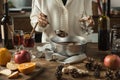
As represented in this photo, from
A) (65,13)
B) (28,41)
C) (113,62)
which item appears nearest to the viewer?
(113,62)

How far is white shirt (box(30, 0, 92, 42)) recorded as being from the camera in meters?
2.49

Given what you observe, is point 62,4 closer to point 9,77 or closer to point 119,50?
point 119,50

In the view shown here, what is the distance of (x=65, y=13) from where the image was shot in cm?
249

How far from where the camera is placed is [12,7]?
420 centimetres

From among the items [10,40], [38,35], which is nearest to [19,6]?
[38,35]

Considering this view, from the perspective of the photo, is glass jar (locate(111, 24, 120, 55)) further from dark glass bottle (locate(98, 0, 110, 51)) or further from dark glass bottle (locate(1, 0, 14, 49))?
dark glass bottle (locate(1, 0, 14, 49))

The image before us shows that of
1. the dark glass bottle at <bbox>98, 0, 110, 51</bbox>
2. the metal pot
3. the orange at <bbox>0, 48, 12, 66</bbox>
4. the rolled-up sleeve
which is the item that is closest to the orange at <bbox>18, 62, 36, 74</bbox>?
the orange at <bbox>0, 48, 12, 66</bbox>

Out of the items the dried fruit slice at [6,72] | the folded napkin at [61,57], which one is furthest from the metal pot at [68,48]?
the dried fruit slice at [6,72]

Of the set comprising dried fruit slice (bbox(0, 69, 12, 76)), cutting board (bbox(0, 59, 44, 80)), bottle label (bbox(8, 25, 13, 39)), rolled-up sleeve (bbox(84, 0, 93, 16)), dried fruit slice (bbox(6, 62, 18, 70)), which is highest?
rolled-up sleeve (bbox(84, 0, 93, 16))

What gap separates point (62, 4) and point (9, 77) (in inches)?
47.2

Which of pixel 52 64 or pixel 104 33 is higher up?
pixel 104 33

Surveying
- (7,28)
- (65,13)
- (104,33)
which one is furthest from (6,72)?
(65,13)

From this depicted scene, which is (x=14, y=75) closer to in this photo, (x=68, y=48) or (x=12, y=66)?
(x=12, y=66)

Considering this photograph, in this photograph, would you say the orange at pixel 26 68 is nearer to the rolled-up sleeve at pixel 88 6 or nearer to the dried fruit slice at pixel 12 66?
the dried fruit slice at pixel 12 66
